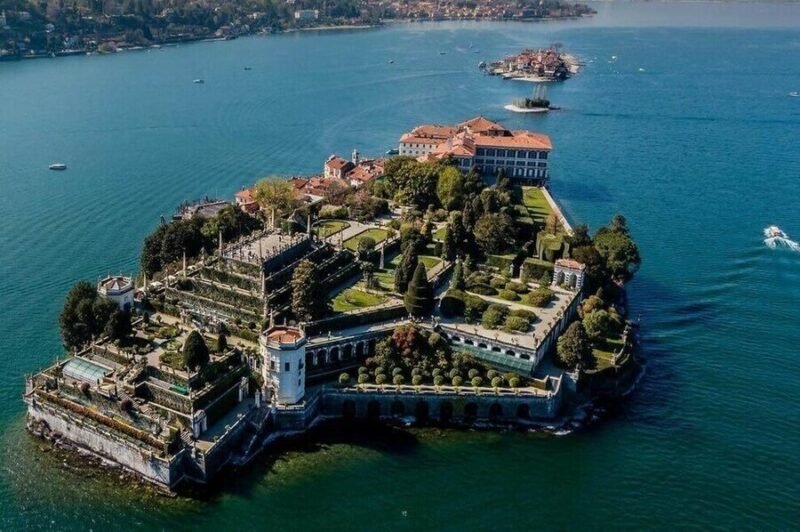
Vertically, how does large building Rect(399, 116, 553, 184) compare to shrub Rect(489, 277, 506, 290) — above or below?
above

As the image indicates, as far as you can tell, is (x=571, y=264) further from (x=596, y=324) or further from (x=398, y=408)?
(x=398, y=408)

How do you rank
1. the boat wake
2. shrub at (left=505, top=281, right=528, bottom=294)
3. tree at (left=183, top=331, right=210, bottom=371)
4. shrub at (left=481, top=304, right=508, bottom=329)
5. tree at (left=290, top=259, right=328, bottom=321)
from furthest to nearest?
the boat wake → shrub at (left=505, top=281, right=528, bottom=294) → shrub at (left=481, top=304, right=508, bottom=329) → tree at (left=290, top=259, right=328, bottom=321) → tree at (left=183, top=331, right=210, bottom=371)

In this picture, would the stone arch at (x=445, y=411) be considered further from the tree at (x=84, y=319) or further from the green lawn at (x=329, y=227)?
the green lawn at (x=329, y=227)

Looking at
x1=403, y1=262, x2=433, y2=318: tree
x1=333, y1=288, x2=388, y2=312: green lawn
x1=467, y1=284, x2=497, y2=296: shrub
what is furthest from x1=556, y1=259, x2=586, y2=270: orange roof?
x1=333, y1=288, x2=388, y2=312: green lawn

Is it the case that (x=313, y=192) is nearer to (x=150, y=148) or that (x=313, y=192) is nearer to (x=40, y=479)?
(x=150, y=148)

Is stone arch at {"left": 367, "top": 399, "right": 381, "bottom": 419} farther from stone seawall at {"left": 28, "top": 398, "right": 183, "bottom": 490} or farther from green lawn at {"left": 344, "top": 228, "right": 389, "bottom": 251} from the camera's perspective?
green lawn at {"left": 344, "top": 228, "right": 389, "bottom": 251}

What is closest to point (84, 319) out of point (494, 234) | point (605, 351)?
point (494, 234)

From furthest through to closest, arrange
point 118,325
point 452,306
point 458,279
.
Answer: point 458,279
point 452,306
point 118,325
